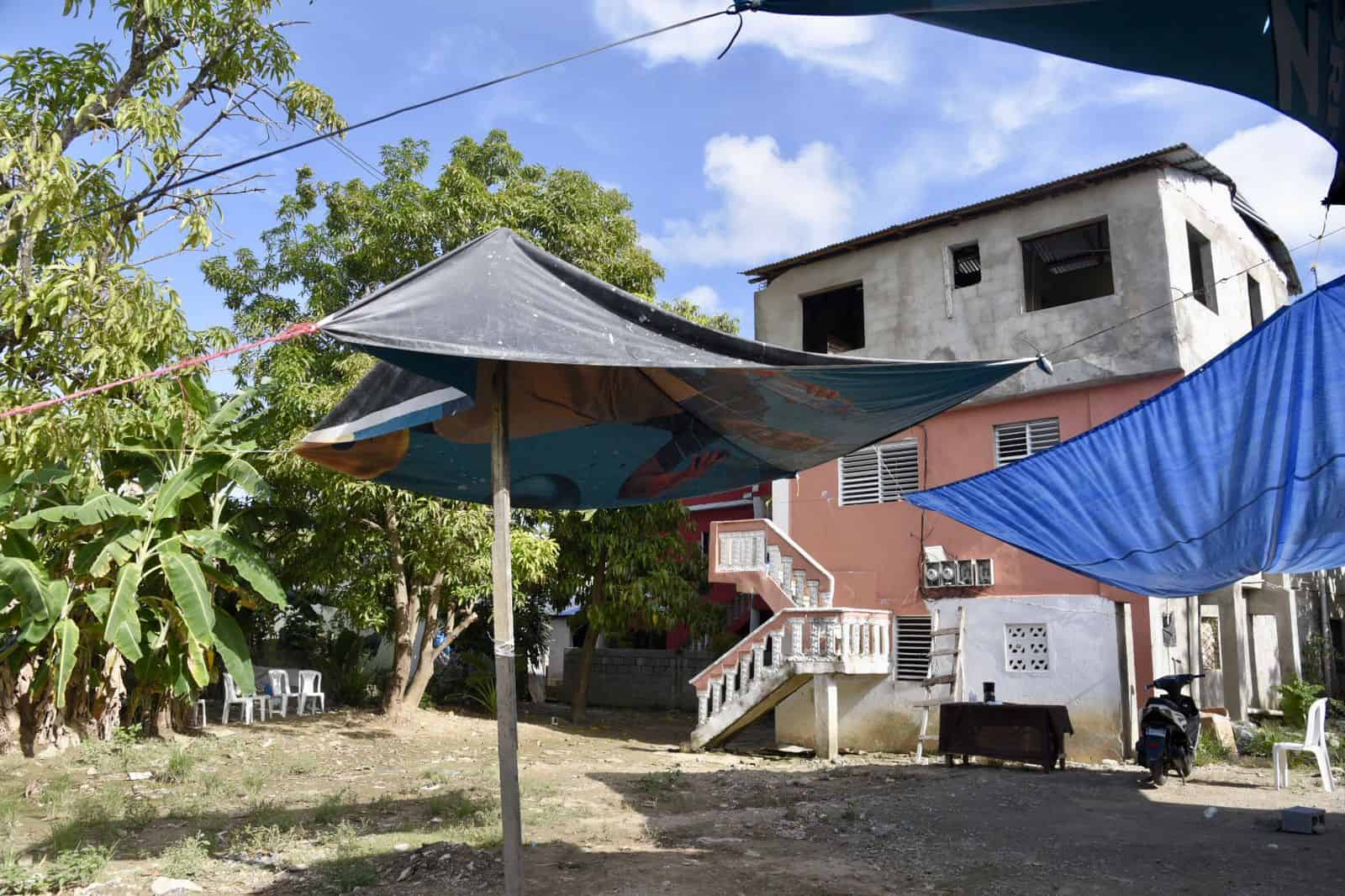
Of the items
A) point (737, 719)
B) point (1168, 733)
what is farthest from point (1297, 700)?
point (737, 719)

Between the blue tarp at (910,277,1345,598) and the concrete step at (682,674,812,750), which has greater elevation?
the blue tarp at (910,277,1345,598)

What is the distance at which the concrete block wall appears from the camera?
20.0 m

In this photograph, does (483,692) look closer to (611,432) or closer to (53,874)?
(53,874)

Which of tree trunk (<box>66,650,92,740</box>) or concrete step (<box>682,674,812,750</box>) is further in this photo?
concrete step (<box>682,674,812,750</box>)

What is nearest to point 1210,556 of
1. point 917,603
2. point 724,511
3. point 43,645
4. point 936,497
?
point 936,497

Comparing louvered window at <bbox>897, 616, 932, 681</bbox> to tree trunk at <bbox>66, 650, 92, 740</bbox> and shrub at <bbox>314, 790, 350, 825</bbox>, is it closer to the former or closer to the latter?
shrub at <bbox>314, 790, 350, 825</bbox>

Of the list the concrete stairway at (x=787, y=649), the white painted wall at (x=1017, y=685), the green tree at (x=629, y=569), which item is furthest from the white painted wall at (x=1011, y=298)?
the green tree at (x=629, y=569)

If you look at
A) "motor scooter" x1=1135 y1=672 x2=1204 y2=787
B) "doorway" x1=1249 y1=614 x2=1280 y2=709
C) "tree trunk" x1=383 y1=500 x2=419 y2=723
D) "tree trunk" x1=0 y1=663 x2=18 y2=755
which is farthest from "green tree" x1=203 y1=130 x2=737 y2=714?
"doorway" x1=1249 y1=614 x2=1280 y2=709

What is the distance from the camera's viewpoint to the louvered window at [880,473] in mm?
14352

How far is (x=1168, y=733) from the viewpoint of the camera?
384 inches

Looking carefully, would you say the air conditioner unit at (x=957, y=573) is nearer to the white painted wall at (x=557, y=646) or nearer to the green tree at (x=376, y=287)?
the green tree at (x=376, y=287)

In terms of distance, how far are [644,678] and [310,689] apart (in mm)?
7341

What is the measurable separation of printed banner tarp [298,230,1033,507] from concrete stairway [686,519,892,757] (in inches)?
278

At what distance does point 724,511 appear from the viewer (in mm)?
21234
